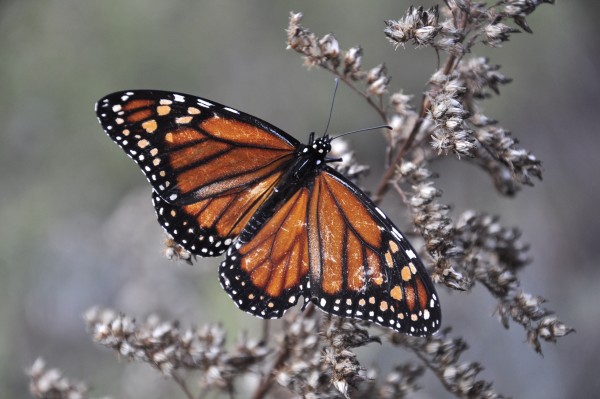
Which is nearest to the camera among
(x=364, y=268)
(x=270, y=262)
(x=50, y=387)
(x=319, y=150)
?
(x=364, y=268)

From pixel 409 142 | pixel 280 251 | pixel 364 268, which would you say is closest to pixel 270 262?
pixel 280 251

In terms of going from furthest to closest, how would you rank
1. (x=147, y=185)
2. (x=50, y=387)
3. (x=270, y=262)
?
(x=147, y=185) → (x=50, y=387) → (x=270, y=262)

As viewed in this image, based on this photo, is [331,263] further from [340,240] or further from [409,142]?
[409,142]

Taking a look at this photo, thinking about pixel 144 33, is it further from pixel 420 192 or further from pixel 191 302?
pixel 420 192

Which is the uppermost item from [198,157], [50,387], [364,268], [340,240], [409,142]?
[409,142]

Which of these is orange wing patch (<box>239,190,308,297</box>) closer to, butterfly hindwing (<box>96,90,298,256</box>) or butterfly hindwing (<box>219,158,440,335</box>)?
butterfly hindwing (<box>219,158,440,335</box>)

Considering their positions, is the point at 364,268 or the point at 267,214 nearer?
the point at 364,268

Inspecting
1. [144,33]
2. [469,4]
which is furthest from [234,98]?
[469,4]

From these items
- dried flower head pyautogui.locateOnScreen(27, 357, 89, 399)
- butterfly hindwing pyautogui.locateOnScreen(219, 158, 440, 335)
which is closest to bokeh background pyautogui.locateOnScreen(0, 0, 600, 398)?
dried flower head pyautogui.locateOnScreen(27, 357, 89, 399)
